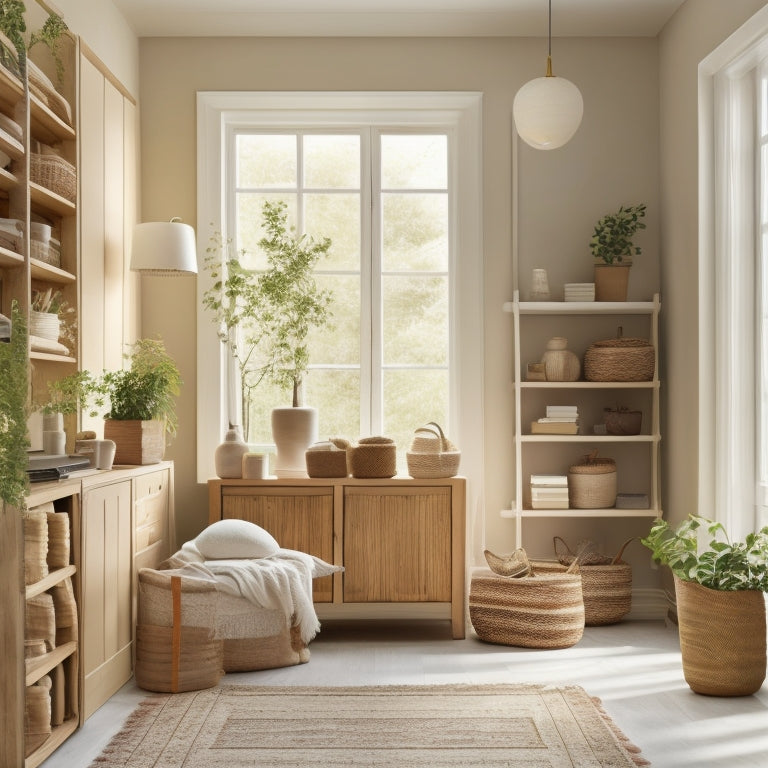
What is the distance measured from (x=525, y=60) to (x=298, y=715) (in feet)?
11.9

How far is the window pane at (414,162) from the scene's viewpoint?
17.0 feet

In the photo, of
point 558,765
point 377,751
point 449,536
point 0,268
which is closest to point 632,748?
point 558,765

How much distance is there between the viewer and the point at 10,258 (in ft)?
10.8

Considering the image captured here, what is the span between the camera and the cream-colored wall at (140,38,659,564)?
509 centimetres

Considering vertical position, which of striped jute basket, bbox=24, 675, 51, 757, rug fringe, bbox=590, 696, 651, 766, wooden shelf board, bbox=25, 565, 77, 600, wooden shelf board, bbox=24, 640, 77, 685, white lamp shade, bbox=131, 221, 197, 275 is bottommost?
rug fringe, bbox=590, 696, 651, 766

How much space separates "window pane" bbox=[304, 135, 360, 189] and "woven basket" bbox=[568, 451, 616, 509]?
1969 millimetres

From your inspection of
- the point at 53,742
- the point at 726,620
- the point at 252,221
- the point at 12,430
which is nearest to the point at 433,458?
the point at 726,620

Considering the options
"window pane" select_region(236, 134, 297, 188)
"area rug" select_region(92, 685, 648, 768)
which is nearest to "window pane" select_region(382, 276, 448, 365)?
"window pane" select_region(236, 134, 297, 188)

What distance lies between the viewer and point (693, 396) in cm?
456

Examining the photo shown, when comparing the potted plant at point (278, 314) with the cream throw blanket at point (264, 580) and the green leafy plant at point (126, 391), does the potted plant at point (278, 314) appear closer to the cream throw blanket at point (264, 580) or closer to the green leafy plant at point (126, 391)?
the green leafy plant at point (126, 391)

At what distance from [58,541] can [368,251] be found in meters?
2.61

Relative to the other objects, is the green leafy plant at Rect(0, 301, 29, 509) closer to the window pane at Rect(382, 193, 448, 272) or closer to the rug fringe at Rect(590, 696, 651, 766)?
the rug fringe at Rect(590, 696, 651, 766)

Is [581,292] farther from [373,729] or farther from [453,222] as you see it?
[373,729]

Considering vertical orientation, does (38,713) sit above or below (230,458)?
below
